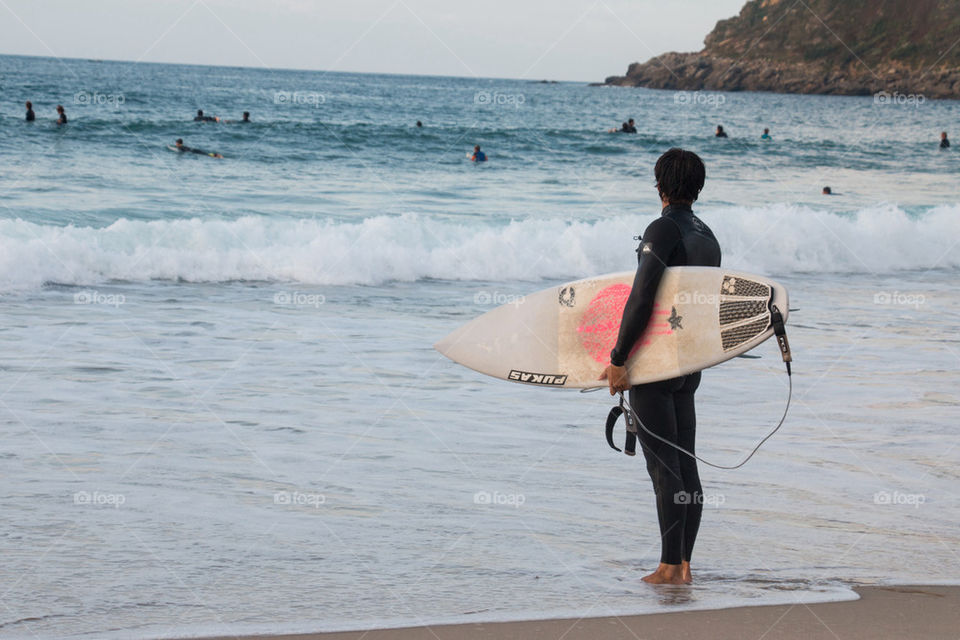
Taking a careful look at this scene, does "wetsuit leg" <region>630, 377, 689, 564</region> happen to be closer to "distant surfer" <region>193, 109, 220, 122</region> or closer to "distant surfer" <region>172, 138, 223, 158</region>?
"distant surfer" <region>172, 138, 223, 158</region>

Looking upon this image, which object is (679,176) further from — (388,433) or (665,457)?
(388,433)

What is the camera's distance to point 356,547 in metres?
3.42

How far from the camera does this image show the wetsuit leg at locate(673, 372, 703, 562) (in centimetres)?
314

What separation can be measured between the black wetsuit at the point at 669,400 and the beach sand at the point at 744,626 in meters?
0.37

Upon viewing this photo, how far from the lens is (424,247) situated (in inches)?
468

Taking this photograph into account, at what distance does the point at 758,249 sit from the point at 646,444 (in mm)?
10791

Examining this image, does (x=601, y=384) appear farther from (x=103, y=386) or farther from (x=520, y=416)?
(x=103, y=386)

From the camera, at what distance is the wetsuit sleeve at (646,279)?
302 centimetres

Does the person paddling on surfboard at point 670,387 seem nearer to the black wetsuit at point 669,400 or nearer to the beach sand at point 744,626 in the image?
the black wetsuit at point 669,400

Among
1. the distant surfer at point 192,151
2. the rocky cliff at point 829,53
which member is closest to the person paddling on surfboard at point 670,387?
the distant surfer at point 192,151

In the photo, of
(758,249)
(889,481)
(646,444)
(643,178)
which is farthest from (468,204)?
(646,444)

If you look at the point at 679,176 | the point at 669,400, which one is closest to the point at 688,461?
the point at 669,400

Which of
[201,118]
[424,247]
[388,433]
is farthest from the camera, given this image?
[201,118]

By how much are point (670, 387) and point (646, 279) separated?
14.4 inches
